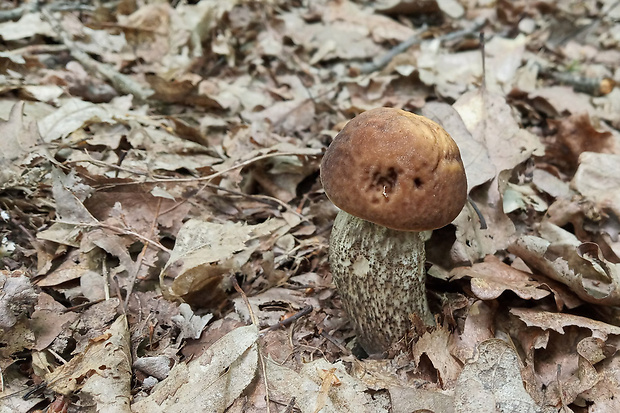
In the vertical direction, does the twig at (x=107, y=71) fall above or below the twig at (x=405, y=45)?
above

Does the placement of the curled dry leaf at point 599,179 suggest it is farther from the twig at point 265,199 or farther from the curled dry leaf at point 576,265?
the twig at point 265,199

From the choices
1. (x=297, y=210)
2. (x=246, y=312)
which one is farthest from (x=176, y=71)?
(x=246, y=312)

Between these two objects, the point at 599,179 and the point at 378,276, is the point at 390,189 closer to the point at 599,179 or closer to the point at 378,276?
the point at 378,276

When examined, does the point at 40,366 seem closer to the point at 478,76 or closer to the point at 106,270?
the point at 106,270

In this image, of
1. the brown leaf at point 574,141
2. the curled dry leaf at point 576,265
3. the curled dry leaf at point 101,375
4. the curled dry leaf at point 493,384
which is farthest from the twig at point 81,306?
the brown leaf at point 574,141

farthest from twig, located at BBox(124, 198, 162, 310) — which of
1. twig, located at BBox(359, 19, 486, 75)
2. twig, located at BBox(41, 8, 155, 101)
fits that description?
twig, located at BBox(359, 19, 486, 75)

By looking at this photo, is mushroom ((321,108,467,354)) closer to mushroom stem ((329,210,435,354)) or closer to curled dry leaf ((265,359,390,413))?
mushroom stem ((329,210,435,354))
